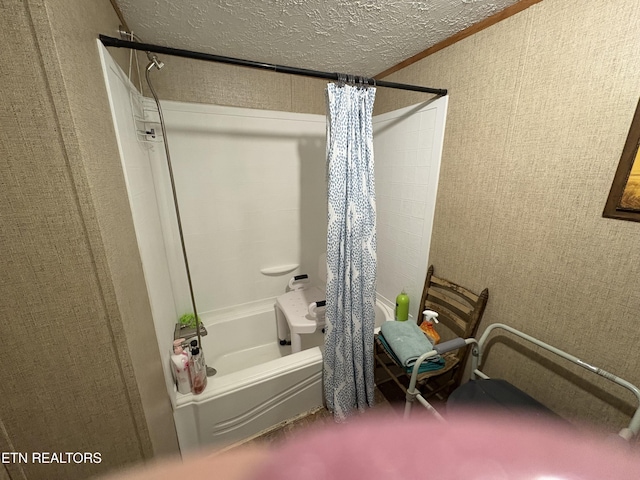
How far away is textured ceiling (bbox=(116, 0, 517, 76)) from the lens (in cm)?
Answer: 93

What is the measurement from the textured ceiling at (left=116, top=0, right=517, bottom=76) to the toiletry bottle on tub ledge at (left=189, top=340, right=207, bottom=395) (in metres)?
1.44

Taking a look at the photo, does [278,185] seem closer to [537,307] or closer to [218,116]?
[218,116]

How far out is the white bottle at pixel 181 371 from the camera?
1.09 meters

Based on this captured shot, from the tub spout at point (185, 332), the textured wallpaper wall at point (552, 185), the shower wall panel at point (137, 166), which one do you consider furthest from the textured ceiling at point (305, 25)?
the tub spout at point (185, 332)

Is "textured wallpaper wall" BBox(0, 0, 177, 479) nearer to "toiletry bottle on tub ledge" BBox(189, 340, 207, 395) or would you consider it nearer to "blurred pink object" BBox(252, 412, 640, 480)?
"toiletry bottle on tub ledge" BBox(189, 340, 207, 395)

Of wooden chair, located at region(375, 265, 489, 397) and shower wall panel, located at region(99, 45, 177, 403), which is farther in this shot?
wooden chair, located at region(375, 265, 489, 397)

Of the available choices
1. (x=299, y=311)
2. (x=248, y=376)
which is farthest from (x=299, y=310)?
(x=248, y=376)

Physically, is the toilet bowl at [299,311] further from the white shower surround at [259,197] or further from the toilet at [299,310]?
the white shower surround at [259,197]

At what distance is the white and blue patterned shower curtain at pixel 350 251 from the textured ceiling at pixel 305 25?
257 mm

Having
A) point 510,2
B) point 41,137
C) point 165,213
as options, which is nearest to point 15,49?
point 41,137

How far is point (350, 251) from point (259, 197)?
0.91 metres

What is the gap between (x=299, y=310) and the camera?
170 cm

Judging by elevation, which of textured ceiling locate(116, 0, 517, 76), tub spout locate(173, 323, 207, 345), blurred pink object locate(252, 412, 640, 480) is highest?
textured ceiling locate(116, 0, 517, 76)

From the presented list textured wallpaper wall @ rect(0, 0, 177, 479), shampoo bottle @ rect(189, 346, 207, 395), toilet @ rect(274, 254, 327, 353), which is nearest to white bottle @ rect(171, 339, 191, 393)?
shampoo bottle @ rect(189, 346, 207, 395)
